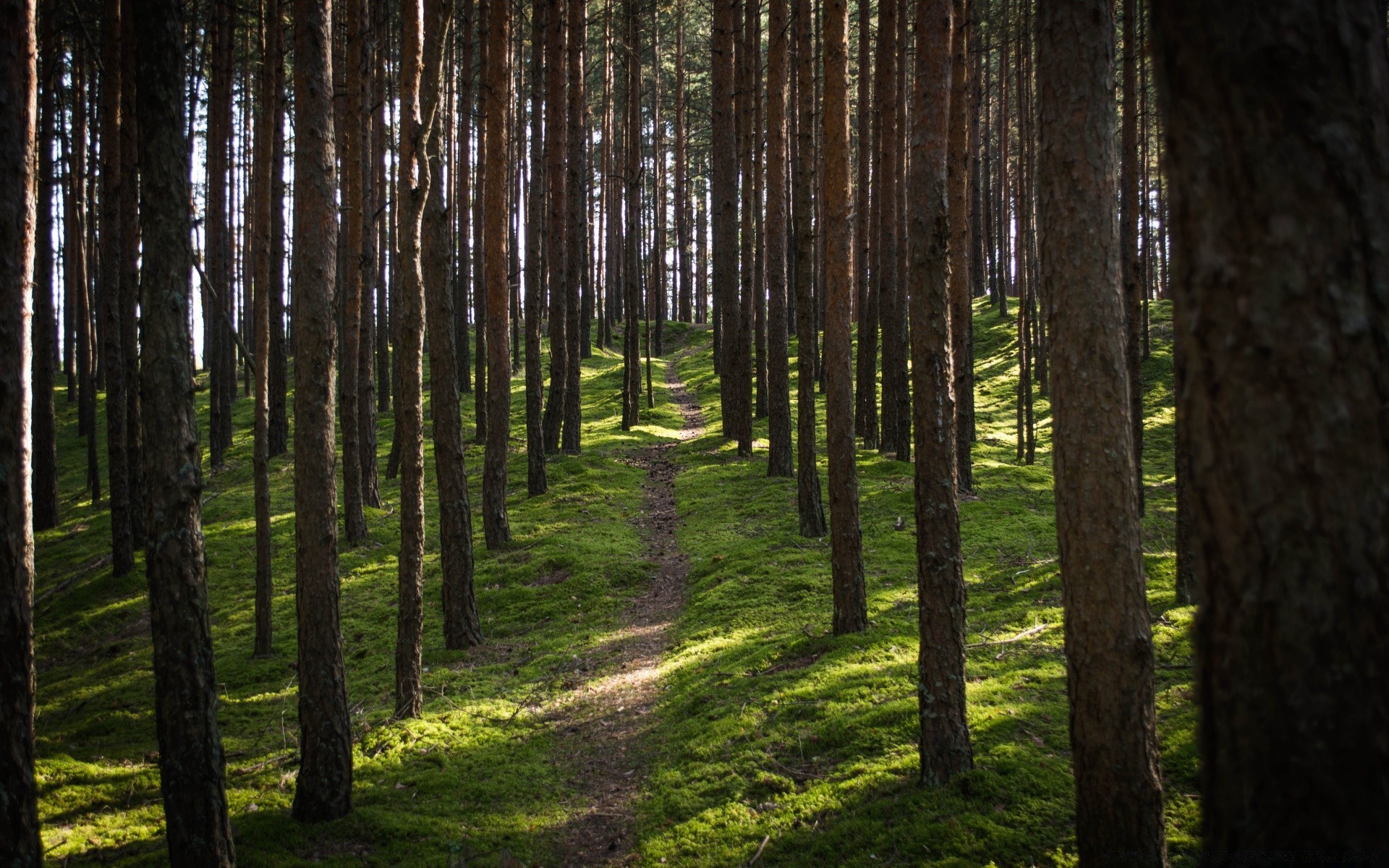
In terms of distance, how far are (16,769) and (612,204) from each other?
39197 millimetres

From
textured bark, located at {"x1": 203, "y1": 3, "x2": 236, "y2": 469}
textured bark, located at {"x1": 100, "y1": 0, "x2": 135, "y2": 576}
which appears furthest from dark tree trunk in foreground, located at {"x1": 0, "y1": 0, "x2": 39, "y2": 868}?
textured bark, located at {"x1": 100, "y1": 0, "x2": 135, "y2": 576}

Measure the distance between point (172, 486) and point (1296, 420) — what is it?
16.9ft

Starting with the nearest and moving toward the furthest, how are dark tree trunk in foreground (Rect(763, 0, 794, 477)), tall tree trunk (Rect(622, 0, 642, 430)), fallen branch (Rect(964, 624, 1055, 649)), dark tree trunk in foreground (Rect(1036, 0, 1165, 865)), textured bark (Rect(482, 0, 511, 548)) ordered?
1. dark tree trunk in foreground (Rect(1036, 0, 1165, 865))
2. fallen branch (Rect(964, 624, 1055, 649))
3. dark tree trunk in foreground (Rect(763, 0, 794, 477))
4. textured bark (Rect(482, 0, 511, 548))
5. tall tree trunk (Rect(622, 0, 642, 430))

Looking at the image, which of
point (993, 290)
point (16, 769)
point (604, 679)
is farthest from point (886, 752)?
point (993, 290)

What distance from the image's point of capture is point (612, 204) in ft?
132

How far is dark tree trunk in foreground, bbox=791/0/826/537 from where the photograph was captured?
1179 cm

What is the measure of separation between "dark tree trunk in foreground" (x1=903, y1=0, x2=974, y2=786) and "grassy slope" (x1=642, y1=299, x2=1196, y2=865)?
0.40m

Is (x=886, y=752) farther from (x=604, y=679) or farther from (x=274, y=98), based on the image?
(x=274, y=98)

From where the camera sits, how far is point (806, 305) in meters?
13.2

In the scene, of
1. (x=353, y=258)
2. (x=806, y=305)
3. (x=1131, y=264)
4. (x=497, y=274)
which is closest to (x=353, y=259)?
(x=353, y=258)

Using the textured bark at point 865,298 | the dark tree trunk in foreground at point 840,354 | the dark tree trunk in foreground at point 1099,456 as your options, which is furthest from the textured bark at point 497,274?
the dark tree trunk in foreground at point 1099,456

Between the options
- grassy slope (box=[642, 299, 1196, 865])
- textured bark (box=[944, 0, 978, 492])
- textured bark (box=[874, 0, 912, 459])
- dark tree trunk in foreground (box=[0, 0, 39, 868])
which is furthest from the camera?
textured bark (box=[874, 0, 912, 459])

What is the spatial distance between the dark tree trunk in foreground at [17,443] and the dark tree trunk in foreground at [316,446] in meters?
Result: 1.89

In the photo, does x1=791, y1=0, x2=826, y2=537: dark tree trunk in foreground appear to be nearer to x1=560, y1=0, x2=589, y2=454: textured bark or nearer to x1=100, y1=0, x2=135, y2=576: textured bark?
x1=560, y1=0, x2=589, y2=454: textured bark
